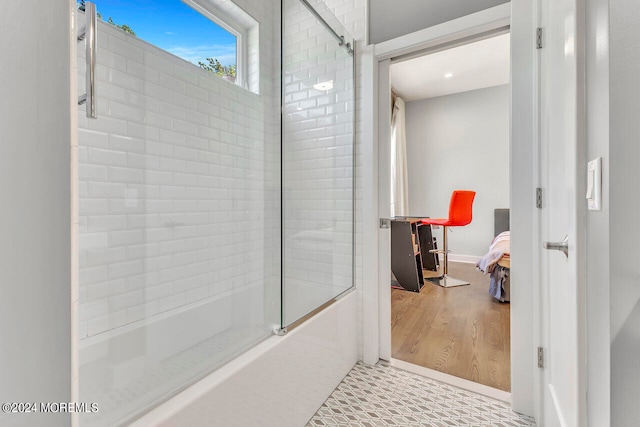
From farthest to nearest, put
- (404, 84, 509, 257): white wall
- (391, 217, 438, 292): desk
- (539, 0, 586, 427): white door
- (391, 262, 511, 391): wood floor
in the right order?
(404, 84, 509, 257): white wall < (391, 217, 438, 292): desk < (391, 262, 511, 391): wood floor < (539, 0, 586, 427): white door

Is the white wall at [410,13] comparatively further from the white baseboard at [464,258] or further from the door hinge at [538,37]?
the white baseboard at [464,258]

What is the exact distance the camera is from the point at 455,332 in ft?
7.62

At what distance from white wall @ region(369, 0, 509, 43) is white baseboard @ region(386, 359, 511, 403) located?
2.08 metres

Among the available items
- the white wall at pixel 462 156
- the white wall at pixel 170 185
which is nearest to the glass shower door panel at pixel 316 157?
the white wall at pixel 170 185

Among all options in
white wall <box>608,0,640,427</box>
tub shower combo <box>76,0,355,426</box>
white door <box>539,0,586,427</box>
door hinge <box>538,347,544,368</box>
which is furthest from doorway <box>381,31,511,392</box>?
white wall <box>608,0,640,427</box>

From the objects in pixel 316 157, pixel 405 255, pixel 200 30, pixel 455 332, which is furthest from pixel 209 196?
pixel 405 255

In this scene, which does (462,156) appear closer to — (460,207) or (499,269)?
(460,207)

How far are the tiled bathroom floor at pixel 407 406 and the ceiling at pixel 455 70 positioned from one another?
3.15 metres

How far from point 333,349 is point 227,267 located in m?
0.83

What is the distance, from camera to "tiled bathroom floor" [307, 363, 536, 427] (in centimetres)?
141

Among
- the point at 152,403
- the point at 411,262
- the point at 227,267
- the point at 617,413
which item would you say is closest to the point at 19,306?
the point at 152,403

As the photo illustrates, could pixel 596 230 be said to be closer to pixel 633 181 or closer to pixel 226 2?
pixel 633 181

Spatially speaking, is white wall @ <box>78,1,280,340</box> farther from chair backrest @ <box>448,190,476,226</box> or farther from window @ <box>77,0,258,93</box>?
chair backrest @ <box>448,190,476,226</box>

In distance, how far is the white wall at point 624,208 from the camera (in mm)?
436
